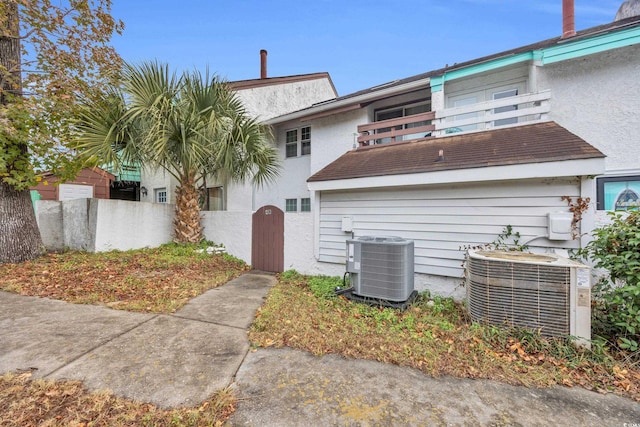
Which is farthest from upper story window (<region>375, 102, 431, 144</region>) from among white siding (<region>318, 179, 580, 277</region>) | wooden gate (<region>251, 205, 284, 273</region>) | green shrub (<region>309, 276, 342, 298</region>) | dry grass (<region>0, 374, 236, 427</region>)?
dry grass (<region>0, 374, 236, 427</region>)

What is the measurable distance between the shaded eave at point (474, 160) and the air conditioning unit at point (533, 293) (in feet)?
4.52

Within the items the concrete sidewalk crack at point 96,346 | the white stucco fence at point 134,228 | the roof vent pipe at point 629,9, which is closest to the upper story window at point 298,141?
the white stucco fence at point 134,228

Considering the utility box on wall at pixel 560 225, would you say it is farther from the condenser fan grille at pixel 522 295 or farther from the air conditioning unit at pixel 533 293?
the condenser fan grille at pixel 522 295

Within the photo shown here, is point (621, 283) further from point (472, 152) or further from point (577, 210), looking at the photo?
point (472, 152)

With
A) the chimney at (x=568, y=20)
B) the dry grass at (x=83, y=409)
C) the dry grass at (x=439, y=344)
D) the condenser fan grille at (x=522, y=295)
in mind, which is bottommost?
the dry grass at (x=439, y=344)

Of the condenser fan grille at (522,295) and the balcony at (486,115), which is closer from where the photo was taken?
the condenser fan grille at (522,295)

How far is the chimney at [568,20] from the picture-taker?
680cm

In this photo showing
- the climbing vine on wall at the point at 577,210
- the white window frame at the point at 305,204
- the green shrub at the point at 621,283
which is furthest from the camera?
the white window frame at the point at 305,204

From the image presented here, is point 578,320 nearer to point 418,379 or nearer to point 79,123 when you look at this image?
point 418,379

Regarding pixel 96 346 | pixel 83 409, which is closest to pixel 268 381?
pixel 83 409

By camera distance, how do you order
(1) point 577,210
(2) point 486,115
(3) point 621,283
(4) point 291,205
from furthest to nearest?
1. (4) point 291,205
2. (2) point 486,115
3. (1) point 577,210
4. (3) point 621,283

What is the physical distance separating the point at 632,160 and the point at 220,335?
28.1 ft

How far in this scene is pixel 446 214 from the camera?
4.89 m

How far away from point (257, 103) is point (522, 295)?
11744 millimetres
